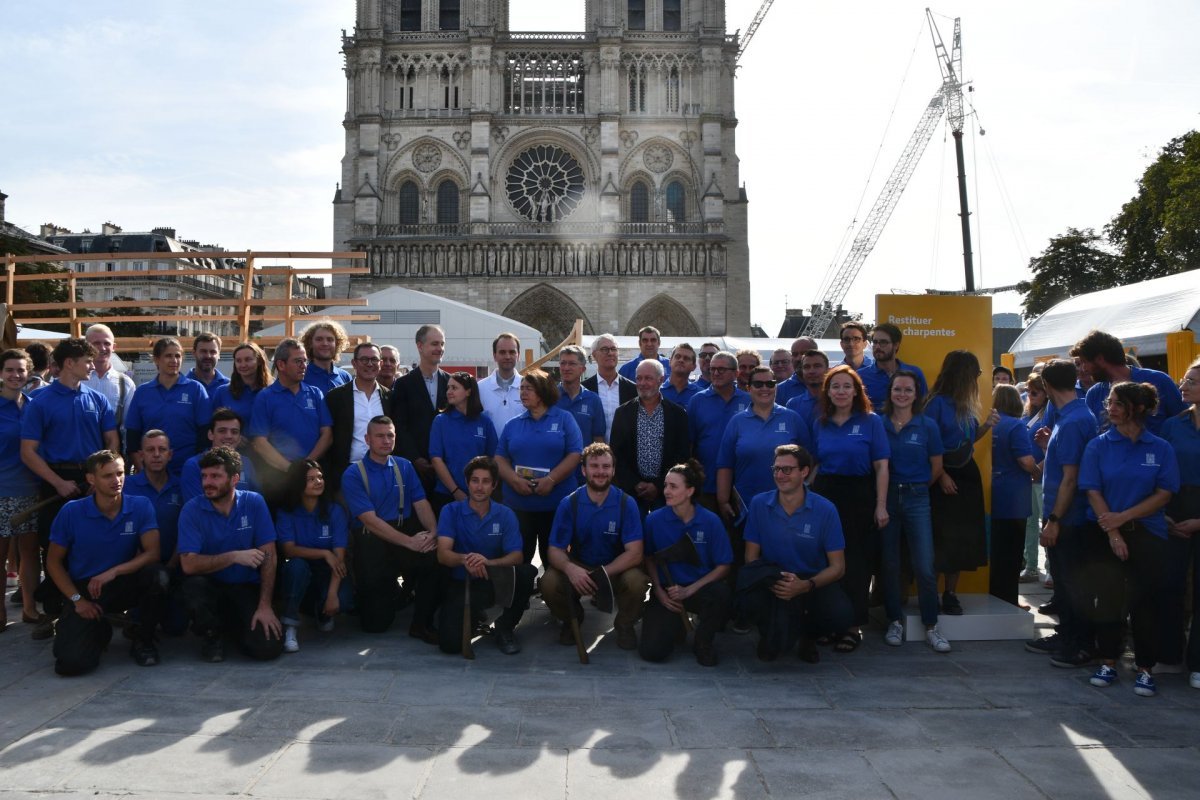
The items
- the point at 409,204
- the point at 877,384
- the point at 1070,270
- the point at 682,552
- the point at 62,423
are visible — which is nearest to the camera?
the point at 682,552

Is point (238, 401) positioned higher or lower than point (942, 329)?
lower

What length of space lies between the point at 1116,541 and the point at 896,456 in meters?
1.34

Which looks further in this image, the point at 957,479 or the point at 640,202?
the point at 640,202

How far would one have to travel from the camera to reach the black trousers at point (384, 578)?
591cm

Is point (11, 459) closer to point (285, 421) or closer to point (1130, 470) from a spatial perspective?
point (285, 421)

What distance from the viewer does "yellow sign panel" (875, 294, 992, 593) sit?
6.58 metres

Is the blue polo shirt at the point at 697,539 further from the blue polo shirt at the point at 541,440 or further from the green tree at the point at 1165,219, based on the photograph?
the green tree at the point at 1165,219

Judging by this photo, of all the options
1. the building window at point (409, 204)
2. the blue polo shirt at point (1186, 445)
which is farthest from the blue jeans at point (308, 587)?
the building window at point (409, 204)

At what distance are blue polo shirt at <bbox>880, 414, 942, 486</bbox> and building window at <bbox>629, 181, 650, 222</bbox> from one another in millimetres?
34989

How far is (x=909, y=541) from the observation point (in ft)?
19.4

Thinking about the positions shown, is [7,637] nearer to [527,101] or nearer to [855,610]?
[855,610]

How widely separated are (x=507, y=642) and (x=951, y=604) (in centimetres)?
307

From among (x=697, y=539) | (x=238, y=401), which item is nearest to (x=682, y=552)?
(x=697, y=539)

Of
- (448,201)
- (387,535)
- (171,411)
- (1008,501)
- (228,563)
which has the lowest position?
(228,563)
